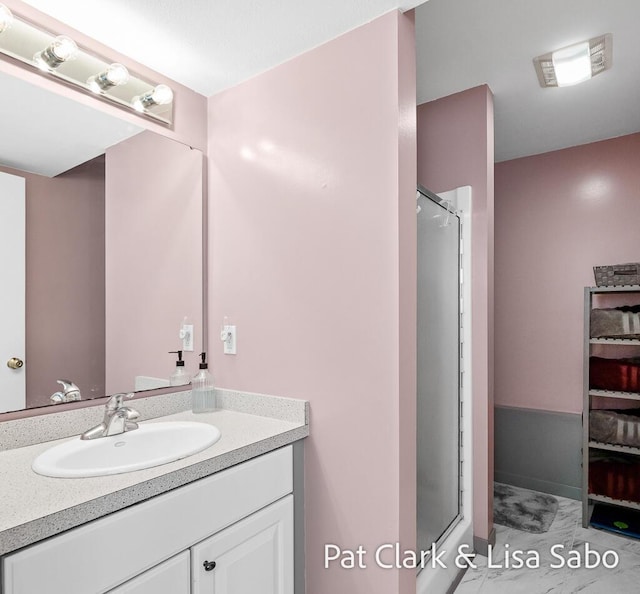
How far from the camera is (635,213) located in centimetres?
288

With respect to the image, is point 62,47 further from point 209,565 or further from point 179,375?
A: point 209,565

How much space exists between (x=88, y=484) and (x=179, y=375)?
808 mm

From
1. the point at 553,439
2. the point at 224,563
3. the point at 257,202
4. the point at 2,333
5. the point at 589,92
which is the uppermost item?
the point at 589,92

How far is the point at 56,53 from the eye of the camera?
1364 millimetres

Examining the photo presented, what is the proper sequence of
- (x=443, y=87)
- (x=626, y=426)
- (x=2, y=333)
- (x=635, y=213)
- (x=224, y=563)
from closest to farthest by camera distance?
(x=224, y=563)
(x=2, y=333)
(x=443, y=87)
(x=626, y=426)
(x=635, y=213)

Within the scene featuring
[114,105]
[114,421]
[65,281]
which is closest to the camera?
Result: [114,421]

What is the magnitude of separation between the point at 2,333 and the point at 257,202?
0.98 metres

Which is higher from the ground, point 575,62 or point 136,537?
point 575,62

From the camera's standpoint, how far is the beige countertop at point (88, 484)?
0.86m

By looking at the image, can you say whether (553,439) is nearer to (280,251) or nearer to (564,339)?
(564,339)

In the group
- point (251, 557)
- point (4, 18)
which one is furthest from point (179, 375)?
point (4, 18)

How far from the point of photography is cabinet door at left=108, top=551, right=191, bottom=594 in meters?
1.00

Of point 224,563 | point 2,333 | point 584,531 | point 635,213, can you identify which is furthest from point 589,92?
point 2,333

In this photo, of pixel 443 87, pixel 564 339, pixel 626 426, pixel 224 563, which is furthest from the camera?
pixel 564 339
